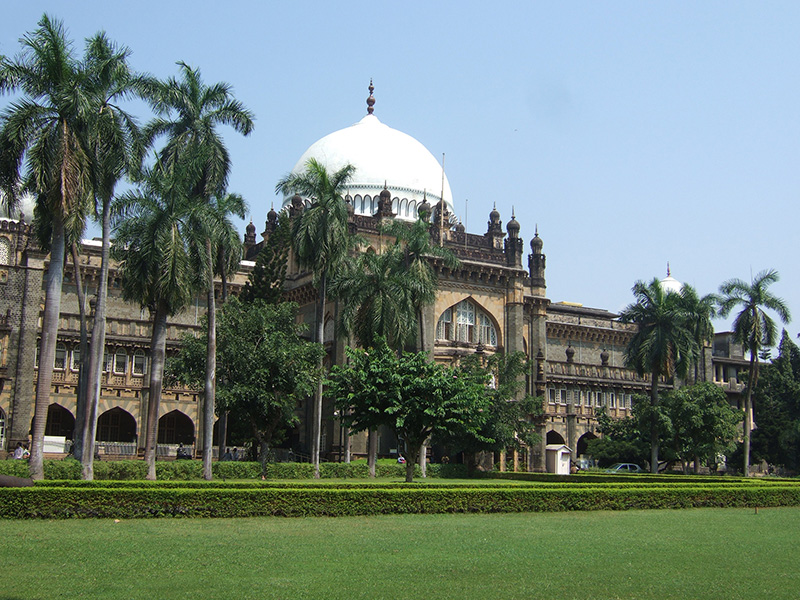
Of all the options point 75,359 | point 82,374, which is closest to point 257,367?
point 82,374

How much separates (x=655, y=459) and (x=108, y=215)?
93.1ft

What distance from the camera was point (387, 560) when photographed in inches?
530

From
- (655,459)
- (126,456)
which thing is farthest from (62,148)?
(655,459)

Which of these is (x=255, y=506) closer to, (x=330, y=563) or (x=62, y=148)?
(x=330, y=563)

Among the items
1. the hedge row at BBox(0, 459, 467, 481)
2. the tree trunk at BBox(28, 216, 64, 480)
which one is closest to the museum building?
the hedge row at BBox(0, 459, 467, 481)

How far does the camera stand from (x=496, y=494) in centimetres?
2288

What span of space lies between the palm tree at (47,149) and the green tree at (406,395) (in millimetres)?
11000

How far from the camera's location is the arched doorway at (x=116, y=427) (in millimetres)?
45219

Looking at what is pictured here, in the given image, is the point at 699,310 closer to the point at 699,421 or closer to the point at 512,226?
the point at 699,421

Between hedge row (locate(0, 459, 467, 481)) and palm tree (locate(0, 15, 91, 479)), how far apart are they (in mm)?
4166

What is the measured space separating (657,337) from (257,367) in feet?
68.6

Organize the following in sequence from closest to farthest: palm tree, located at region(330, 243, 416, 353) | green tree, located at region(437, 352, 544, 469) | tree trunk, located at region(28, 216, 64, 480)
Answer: tree trunk, located at region(28, 216, 64, 480) < palm tree, located at region(330, 243, 416, 353) < green tree, located at region(437, 352, 544, 469)

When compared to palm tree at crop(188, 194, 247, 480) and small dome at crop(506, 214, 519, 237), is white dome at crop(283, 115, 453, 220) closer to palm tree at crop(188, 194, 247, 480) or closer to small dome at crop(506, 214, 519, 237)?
small dome at crop(506, 214, 519, 237)

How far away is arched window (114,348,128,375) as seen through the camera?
44188mm
